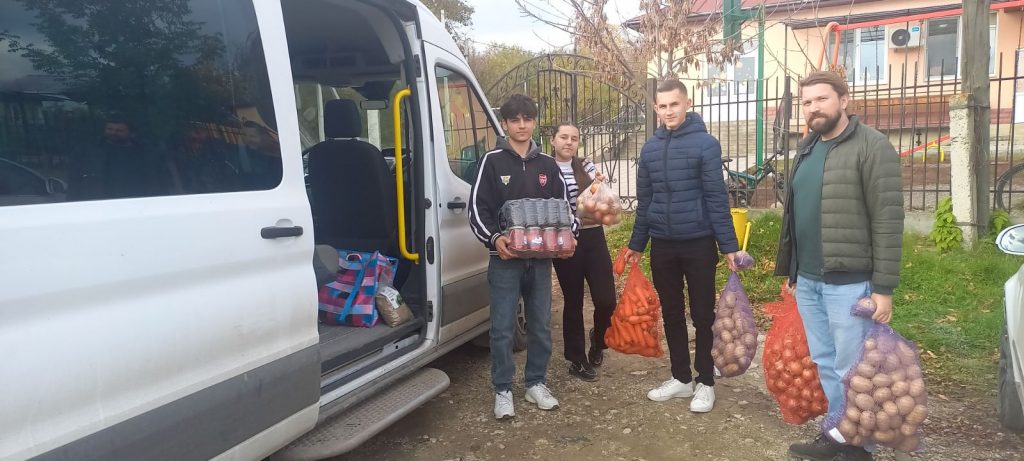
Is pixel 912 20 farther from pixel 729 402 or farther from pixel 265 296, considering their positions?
pixel 265 296

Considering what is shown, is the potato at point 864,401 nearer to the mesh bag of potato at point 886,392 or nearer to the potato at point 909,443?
the mesh bag of potato at point 886,392

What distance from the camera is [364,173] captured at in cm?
400

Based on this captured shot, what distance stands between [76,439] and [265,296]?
72 centimetres

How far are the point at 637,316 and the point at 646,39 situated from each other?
3905mm

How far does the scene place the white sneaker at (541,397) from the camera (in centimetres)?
394

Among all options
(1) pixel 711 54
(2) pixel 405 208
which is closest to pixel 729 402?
(2) pixel 405 208

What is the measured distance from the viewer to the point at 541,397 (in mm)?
3961

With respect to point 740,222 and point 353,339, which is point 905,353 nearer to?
point 353,339

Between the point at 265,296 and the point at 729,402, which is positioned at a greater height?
the point at 265,296

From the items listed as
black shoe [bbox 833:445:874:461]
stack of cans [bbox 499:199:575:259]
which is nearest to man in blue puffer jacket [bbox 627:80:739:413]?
stack of cans [bbox 499:199:575:259]

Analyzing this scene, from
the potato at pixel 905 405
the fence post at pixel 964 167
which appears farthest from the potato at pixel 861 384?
the fence post at pixel 964 167

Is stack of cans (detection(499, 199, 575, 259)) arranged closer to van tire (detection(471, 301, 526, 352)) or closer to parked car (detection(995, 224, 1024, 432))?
van tire (detection(471, 301, 526, 352))

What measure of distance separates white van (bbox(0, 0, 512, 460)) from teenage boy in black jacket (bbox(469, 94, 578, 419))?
23.2 inches

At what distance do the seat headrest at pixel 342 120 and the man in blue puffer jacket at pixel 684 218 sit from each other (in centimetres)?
162
